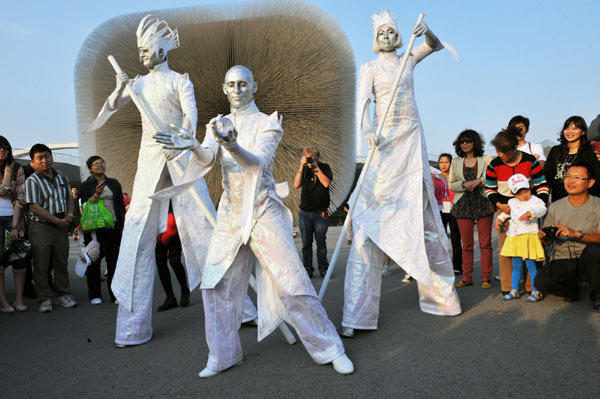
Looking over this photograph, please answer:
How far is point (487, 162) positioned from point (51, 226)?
449 cm

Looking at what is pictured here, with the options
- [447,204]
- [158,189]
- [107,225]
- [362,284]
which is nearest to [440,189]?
[447,204]

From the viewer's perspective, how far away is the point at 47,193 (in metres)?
4.45

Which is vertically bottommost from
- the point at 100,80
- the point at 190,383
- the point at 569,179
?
the point at 190,383

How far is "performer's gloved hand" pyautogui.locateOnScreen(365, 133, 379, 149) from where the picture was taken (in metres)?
3.17

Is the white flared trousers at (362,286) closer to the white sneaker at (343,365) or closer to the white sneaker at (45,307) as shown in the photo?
the white sneaker at (343,365)

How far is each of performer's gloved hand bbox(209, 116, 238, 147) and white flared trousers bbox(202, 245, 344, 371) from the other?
2.15ft

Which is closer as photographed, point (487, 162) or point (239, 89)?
point (239, 89)

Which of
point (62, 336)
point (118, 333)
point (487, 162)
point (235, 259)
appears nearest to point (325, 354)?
point (235, 259)

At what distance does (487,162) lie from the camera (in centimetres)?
469

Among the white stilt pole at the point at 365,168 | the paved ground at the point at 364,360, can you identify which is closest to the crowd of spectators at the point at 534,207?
the paved ground at the point at 364,360

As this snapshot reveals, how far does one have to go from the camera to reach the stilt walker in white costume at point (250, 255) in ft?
7.89

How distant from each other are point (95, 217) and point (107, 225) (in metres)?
0.15

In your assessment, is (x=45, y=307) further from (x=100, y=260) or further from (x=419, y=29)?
(x=419, y=29)

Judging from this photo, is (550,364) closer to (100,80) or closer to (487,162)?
(487,162)
